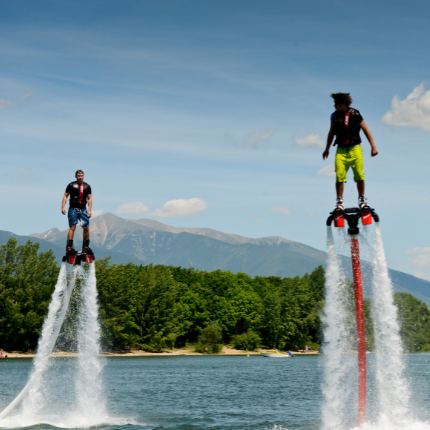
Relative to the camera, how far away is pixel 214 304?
422 feet

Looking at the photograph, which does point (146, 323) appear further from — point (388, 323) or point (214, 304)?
point (388, 323)

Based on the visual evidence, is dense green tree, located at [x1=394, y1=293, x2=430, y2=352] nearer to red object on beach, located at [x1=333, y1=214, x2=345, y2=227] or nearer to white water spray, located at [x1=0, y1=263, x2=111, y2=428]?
white water spray, located at [x1=0, y1=263, x2=111, y2=428]

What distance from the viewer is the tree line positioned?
96000mm

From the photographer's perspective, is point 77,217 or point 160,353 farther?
point 160,353

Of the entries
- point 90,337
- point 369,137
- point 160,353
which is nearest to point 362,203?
point 369,137

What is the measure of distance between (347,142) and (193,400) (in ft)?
109

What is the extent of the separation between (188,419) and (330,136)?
23.9 meters

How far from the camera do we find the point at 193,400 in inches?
1709

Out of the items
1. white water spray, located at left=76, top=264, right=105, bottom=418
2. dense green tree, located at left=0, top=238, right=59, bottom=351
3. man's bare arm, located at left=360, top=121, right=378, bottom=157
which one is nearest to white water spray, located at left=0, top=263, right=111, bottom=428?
white water spray, located at left=76, top=264, right=105, bottom=418

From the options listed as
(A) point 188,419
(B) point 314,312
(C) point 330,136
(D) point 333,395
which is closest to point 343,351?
(D) point 333,395

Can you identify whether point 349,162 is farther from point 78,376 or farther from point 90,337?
point 78,376

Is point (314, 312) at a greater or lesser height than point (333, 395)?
greater

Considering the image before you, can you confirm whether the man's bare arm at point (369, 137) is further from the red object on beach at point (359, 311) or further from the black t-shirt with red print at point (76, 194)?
the black t-shirt with red print at point (76, 194)

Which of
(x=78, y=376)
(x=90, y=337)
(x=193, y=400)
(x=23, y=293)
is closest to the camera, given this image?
(x=90, y=337)
